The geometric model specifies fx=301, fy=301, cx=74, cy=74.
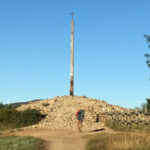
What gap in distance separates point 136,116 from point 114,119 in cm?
245

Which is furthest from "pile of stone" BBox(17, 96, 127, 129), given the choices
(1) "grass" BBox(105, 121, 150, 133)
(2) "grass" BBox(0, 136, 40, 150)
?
(2) "grass" BBox(0, 136, 40, 150)

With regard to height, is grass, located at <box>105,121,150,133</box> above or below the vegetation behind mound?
below

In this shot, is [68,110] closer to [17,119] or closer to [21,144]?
[17,119]

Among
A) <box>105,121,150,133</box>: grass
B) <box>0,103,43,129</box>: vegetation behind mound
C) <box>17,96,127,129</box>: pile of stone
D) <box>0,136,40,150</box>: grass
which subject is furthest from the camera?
<box>0,103,43,129</box>: vegetation behind mound

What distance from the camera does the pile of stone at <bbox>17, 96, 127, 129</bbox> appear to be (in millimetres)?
31000

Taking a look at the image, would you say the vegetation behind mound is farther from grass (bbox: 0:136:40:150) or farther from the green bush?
grass (bbox: 0:136:40:150)

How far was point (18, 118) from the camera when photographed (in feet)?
106

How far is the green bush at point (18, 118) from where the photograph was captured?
105 feet

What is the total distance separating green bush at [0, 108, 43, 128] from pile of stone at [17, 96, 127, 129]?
0.98 metres

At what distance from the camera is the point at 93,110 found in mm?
35094

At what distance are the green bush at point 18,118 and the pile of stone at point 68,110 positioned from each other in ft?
3.20

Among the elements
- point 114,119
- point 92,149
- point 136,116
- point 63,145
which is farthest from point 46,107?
point 92,149

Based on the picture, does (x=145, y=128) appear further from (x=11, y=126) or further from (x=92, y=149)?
(x=11, y=126)

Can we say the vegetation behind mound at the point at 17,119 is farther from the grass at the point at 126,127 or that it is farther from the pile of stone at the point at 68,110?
the grass at the point at 126,127
